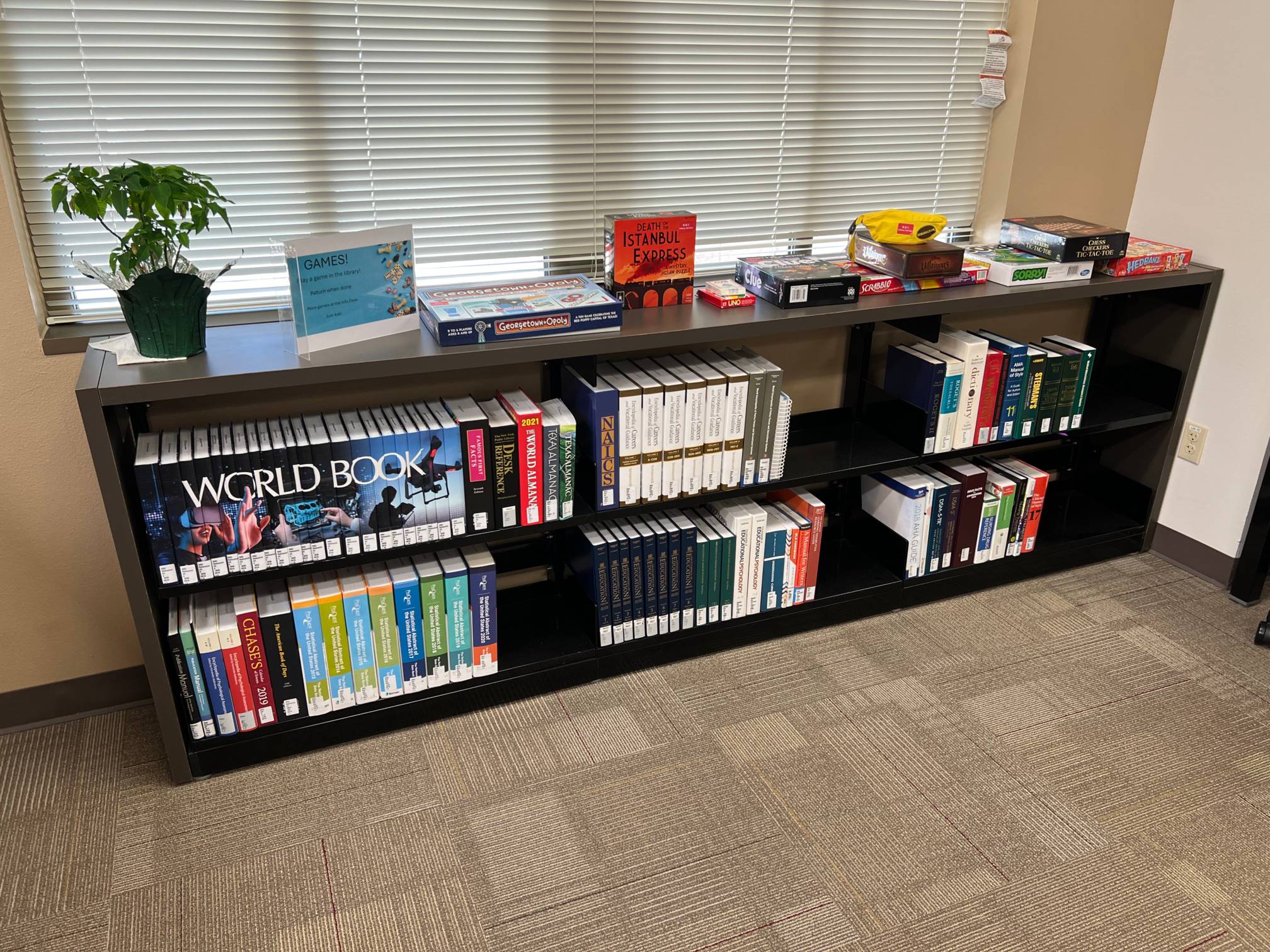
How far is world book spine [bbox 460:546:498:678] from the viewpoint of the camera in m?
2.26

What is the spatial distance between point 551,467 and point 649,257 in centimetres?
57

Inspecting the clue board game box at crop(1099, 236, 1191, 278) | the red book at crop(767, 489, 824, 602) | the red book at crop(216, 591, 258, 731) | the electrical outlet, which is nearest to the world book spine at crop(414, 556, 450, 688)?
the red book at crop(216, 591, 258, 731)

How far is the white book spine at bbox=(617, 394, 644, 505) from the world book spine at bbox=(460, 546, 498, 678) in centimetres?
37

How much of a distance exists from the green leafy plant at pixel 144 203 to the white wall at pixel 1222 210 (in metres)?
2.69

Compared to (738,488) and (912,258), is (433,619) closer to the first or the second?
(738,488)

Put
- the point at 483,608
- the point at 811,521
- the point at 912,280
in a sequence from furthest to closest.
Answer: the point at 811,521
the point at 912,280
the point at 483,608

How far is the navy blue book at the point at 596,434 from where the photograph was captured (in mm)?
2230

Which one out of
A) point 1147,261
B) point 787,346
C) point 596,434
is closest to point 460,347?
point 596,434

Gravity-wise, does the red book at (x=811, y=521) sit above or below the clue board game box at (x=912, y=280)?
below

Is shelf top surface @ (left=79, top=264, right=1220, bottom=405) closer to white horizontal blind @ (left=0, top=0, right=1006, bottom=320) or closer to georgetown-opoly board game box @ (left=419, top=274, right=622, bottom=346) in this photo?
georgetown-opoly board game box @ (left=419, top=274, right=622, bottom=346)

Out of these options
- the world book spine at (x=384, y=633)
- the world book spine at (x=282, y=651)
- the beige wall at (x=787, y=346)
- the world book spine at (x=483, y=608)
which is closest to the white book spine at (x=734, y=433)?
the beige wall at (x=787, y=346)

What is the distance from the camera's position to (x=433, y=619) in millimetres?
2238

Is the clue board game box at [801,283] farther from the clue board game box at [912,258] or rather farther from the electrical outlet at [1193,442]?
the electrical outlet at [1193,442]

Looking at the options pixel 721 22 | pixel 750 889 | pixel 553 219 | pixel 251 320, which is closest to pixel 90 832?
pixel 251 320
